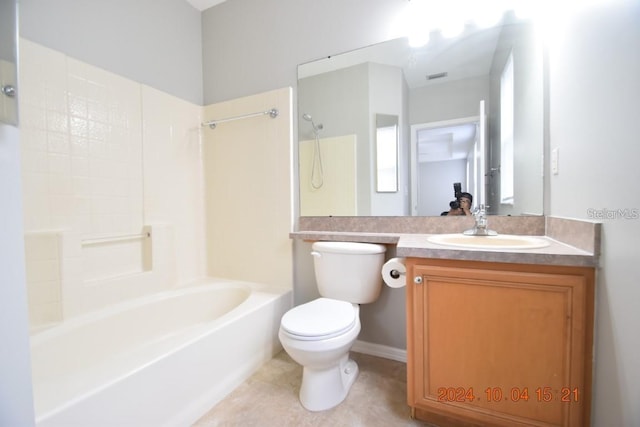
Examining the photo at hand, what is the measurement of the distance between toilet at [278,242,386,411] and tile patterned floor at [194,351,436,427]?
0.06 m

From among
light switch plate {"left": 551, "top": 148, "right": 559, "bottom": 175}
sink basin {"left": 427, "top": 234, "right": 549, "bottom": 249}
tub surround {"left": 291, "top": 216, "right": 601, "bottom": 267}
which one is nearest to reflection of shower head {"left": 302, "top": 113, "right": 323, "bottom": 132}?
tub surround {"left": 291, "top": 216, "right": 601, "bottom": 267}

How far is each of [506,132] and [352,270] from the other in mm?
1118

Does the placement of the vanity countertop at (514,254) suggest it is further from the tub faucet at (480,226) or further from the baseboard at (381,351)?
the baseboard at (381,351)

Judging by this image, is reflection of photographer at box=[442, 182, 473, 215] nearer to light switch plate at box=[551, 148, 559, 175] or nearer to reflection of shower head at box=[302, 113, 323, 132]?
light switch plate at box=[551, 148, 559, 175]

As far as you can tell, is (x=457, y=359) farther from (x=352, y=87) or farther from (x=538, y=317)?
(x=352, y=87)

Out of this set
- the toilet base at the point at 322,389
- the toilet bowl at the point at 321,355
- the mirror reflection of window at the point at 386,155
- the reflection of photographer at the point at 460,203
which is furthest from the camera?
the mirror reflection of window at the point at 386,155

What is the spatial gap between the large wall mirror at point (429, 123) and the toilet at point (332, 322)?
1.15 ft

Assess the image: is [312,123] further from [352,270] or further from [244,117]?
[352,270]

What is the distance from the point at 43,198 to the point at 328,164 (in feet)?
5.10

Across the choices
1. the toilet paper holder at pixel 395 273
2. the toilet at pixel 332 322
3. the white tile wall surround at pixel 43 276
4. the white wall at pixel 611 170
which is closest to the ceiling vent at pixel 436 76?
the white wall at pixel 611 170

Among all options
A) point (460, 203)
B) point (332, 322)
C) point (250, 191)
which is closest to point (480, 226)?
point (460, 203)

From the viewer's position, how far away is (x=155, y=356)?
1.09 meters

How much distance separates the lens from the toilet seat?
1217mm

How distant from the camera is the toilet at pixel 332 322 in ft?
4.02
